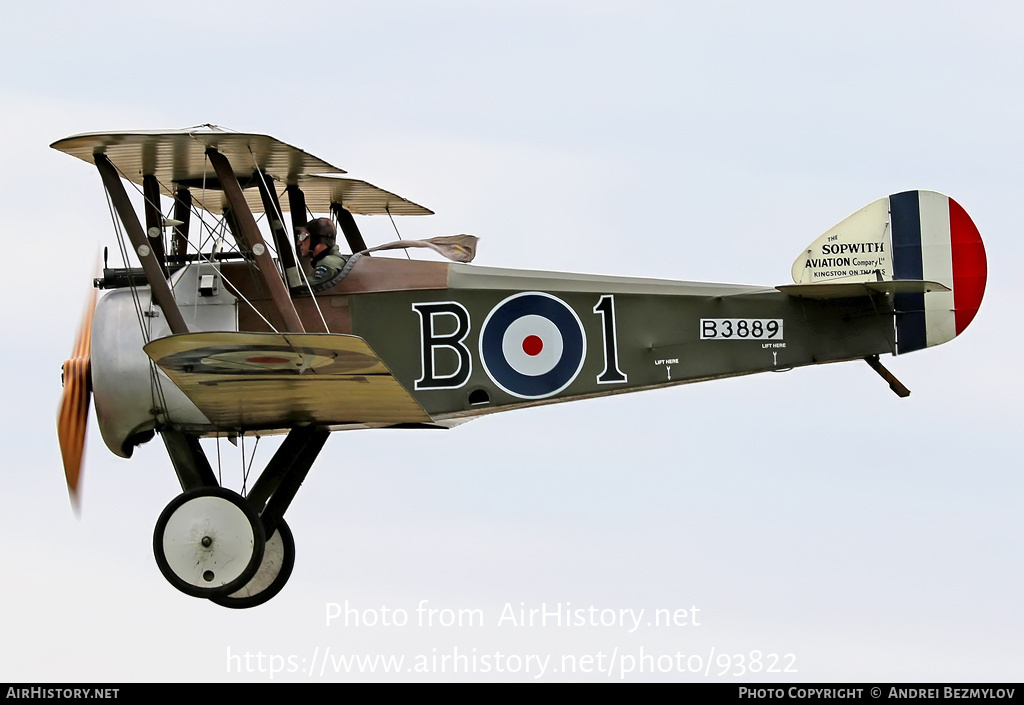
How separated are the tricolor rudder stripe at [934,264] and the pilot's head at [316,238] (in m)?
4.00

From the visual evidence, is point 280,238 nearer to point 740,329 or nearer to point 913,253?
point 740,329

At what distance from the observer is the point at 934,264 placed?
440 inches

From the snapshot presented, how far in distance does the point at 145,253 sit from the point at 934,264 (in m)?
5.42

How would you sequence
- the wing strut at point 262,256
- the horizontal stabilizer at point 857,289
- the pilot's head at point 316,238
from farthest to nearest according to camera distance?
the pilot's head at point 316,238, the horizontal stabilizer at point 857,289, the wing strut at point 262,256

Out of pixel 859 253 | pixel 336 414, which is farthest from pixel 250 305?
pixel 859 253

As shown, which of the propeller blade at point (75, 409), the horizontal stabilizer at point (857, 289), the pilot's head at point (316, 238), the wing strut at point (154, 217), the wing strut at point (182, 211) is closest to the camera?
the horizontal stabilizer at point (857, 289)

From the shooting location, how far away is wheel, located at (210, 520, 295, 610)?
11.8m

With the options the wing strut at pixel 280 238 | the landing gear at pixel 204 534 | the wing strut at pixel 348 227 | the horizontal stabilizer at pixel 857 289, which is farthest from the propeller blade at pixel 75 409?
the horizontal stabilizer at pixel 857 289

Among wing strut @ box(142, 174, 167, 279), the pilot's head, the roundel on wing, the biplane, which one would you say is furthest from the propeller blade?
the roundel on wing

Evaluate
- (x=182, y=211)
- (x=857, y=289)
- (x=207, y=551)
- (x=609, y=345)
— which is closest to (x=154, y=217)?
(x=182, y=211)

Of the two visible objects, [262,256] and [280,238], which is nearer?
[262,256]

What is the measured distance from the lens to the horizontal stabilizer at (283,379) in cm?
938

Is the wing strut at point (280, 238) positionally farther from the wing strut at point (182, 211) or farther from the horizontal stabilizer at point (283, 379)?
the horizontal stabilizer at point (283, 379)

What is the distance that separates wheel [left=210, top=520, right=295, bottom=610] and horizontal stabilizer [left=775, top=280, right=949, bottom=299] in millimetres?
4074
